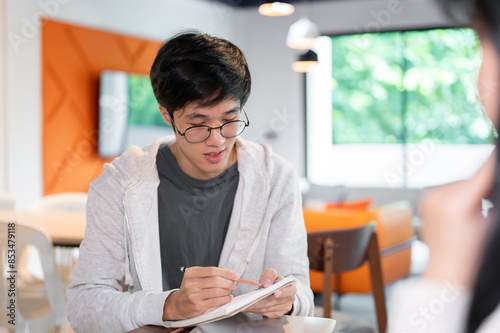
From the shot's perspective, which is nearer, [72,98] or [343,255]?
[343,255]

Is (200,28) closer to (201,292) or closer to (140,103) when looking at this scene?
(140,103)

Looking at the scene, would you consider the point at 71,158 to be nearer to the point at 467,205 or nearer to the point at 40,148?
the point at 40,148

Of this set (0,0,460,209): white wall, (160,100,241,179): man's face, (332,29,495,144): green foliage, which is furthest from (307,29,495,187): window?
(160,100,241,179): man's face

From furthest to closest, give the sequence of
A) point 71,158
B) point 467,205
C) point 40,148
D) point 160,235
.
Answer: point 71,158
point 40,148
point 160,235
point 467,205

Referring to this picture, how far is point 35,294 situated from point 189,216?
116 centimetres

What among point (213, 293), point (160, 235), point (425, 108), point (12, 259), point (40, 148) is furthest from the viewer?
point (425, 108)

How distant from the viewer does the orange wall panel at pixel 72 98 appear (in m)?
4.80

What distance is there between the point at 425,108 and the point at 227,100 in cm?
578

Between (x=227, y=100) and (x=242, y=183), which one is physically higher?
(x=227, y=100)

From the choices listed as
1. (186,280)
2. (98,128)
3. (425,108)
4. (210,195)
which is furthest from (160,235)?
(425,108)

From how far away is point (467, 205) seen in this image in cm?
25

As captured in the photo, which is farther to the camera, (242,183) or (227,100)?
(242,183)

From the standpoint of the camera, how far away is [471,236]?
0.26m

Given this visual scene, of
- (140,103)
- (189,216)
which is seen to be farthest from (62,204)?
(140,103)
